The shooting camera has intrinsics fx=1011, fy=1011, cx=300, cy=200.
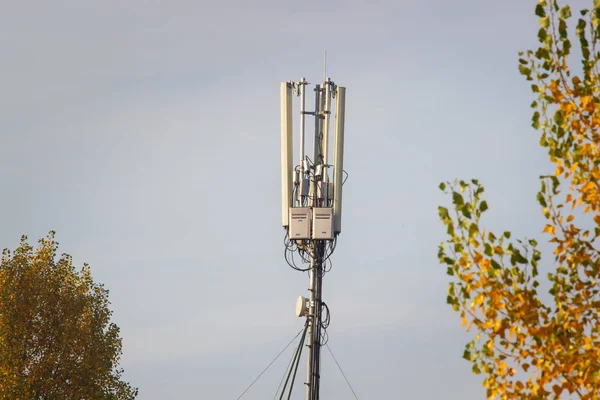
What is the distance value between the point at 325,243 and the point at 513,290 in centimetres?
1137

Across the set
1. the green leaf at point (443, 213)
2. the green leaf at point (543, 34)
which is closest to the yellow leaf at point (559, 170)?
the green leaf at point (443, 213)

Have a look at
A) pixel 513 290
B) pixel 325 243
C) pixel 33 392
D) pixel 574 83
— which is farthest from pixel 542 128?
pixel 33 392

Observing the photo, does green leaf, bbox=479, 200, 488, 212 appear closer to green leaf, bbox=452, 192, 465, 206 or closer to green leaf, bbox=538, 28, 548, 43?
green leaf, bbox=452, 192, 465, 206

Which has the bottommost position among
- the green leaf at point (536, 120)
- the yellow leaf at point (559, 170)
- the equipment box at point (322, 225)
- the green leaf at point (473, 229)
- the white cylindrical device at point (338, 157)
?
the green leaf at point (473, 229)

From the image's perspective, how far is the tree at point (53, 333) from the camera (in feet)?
87.7

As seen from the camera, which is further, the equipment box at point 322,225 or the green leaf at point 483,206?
the equipment box at point 322,225

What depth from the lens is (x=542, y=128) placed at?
8141 millimetres

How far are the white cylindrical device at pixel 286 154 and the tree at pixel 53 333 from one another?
10.8m

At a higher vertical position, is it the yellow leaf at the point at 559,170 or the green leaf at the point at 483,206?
the yellow leaf at the point at 559,170

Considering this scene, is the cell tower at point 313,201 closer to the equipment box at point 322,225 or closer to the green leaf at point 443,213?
the equipment box at point 322,225

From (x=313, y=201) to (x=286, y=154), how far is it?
103cm

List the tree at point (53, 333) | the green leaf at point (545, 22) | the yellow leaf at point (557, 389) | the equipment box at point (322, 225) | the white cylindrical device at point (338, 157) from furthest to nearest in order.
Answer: the tree at point (53, 333), the white cylindrical device at point (338, 157), the equipment box at point (322, 225), the green leaf at point (545, 22), the yellow leaf at point (557, 389)

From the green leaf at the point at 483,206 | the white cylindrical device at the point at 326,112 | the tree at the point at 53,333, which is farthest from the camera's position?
the tree at the point at 53,333

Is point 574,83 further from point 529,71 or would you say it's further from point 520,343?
point 520,343
